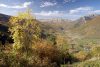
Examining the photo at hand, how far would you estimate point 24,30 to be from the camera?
62.0 meters

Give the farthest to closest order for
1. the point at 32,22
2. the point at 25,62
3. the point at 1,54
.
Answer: the point at 32,22 → the point at 25,62 → the point at 1,54

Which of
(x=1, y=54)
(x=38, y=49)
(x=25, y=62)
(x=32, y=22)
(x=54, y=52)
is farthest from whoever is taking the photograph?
(x=54, y=52)

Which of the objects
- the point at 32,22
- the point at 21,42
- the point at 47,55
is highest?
the point at 32,22

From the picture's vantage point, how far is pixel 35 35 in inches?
2454

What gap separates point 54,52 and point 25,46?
16361mm

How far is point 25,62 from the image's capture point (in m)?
46.2

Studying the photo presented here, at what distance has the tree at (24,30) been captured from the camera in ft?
201

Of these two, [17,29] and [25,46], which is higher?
[17,29]

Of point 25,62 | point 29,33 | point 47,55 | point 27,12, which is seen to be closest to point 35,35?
point 29,33

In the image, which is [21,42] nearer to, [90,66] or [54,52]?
[54,52]

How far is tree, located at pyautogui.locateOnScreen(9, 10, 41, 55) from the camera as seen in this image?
61.2 metres

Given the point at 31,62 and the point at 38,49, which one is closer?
the point at 31,62

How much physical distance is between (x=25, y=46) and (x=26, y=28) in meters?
5.13

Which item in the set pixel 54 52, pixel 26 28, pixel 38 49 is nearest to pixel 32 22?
pixel 26 28
